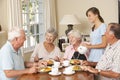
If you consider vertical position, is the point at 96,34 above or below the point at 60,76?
above

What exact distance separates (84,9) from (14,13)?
1632mm

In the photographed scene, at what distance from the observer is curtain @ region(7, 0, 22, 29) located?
3568mm

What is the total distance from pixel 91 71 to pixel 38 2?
109 inches

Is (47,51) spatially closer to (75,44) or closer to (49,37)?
(49,37)

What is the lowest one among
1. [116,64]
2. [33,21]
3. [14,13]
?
[116,64]

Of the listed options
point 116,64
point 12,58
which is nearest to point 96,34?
point 116,64

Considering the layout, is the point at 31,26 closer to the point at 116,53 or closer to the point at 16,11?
the point at 16,11

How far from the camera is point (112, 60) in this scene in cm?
226

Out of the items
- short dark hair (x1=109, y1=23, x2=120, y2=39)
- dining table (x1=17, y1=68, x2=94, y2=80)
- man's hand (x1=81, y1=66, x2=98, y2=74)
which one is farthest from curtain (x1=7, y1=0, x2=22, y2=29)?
short dark hair (x1=109, y1=23, x2=120, y2=39)

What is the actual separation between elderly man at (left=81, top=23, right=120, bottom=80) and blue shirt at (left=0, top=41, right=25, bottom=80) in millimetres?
730

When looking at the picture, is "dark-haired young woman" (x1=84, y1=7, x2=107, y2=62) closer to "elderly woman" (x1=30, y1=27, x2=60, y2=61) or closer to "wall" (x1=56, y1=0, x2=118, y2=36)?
"elderly woman" (x1=30, y1=27, x2=60, y2=61)

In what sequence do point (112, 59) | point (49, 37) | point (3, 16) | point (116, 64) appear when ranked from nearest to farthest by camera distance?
1. point (116, 64)
2. point (112, 59)
3. point (49, 37)
4. point (3, 16)

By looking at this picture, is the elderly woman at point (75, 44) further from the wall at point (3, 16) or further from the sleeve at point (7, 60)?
the wall at point (3, 16)

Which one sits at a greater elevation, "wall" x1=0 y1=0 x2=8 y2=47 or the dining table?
"wall" x1=0 y1=0 x2=8 y2=47
